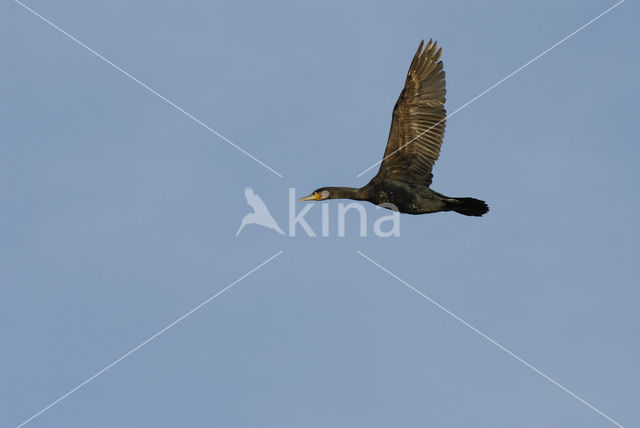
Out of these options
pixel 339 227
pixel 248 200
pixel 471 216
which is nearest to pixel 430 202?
pixel 471 216

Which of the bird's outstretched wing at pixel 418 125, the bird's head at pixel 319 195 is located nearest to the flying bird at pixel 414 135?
the bird's outstretched wing at pixel 418 125

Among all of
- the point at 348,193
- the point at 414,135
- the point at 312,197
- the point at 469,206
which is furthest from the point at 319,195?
the point at 469,206

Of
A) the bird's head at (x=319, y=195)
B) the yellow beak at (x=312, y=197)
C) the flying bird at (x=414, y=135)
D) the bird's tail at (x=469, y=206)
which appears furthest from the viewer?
the yellow beak at (x=312, y=197)

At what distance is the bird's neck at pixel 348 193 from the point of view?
16.6m

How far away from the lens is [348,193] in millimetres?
16766

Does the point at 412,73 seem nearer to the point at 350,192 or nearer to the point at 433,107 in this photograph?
the point at 433,107

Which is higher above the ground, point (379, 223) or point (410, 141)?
point (410, 141)

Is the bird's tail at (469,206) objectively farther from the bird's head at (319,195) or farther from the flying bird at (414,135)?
the bird's head at (319,195)

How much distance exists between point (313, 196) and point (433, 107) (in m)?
2.91

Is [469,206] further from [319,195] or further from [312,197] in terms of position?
[312,197]

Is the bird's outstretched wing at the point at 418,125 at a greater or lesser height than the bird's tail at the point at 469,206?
greater

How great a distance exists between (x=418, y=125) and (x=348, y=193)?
1.85m

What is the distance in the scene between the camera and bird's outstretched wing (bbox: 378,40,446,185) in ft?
53.9

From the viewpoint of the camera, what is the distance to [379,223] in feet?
54.9
